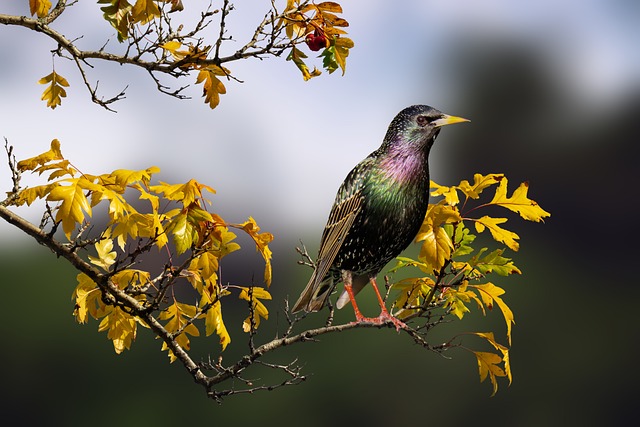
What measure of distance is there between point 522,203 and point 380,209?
0.63 m

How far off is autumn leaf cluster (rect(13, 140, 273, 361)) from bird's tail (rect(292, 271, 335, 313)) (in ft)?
1.17

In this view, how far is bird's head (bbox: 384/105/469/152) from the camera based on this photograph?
4031 millimetres

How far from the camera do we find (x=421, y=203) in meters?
3.89

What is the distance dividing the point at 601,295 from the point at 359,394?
8.79 meters

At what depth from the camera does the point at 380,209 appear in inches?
157

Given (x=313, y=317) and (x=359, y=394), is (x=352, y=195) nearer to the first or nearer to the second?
(x=313, y=317)

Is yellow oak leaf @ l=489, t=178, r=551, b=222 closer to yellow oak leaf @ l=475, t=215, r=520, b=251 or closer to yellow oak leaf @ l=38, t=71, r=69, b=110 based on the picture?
yellow oak leaf @ l=475, t=215, r=520, b=251

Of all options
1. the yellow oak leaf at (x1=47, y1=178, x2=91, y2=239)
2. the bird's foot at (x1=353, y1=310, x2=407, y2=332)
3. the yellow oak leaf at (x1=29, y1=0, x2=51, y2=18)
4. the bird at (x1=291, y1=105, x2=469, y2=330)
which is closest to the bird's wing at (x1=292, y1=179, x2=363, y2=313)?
the bird at (x1=291, y1=105, x2=469, y2=330)

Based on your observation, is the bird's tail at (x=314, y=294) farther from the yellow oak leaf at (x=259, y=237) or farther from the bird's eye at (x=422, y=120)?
the bird's eye at (x=422, y=120)

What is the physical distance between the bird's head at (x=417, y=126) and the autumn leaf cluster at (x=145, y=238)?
963 mm

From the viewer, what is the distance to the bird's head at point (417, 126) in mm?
4031

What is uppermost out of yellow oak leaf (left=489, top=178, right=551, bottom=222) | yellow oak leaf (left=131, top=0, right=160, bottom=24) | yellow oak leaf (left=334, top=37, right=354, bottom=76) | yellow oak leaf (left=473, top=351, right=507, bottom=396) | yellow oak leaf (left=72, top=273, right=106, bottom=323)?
yellow oak leaf (left=131, top=0, right=160, bottom=24)

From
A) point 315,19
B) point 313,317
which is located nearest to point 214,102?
point 315,19

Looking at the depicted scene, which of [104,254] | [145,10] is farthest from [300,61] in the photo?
[104,254]
